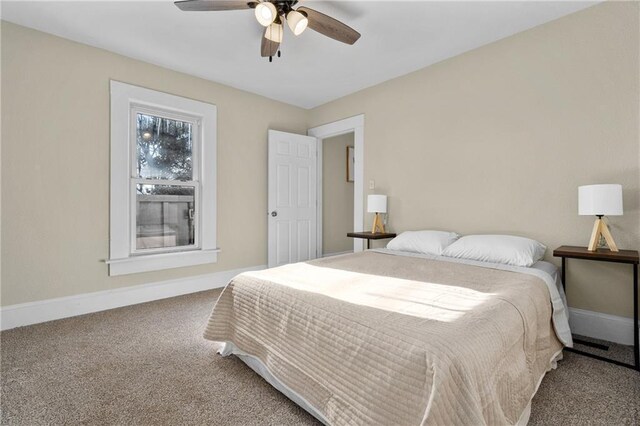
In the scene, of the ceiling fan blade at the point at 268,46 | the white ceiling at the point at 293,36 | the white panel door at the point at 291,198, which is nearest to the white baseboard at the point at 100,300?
the white panel door at the point at 291,198

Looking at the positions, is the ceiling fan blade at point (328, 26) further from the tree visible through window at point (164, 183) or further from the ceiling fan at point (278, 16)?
the tree visible through window at point (164, 183)

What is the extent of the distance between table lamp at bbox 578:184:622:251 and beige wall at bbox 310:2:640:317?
0.93ft

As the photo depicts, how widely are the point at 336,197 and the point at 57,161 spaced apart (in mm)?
3670

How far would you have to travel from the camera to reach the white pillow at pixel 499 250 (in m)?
2.24

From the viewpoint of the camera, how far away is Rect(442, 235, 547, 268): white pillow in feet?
7.34

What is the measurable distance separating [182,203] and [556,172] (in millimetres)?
3782

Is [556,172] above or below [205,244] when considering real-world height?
above

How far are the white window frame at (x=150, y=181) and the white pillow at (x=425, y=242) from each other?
225 cm

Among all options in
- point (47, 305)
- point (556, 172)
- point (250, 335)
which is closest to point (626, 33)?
point (556, 172)

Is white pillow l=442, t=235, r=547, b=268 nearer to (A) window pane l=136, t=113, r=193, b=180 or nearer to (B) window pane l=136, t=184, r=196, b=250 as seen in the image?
(B) window pane l=136, t=184, r=196, b=250

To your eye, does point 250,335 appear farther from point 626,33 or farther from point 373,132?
point 626,33

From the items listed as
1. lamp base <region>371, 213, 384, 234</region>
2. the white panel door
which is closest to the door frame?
lamp base <region>371, 213, 384, 234</region>

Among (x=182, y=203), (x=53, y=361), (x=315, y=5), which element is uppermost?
(x=315, y=5)

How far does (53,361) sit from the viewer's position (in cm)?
199
